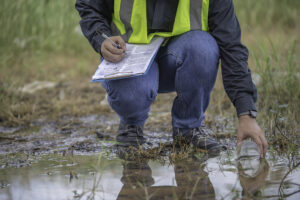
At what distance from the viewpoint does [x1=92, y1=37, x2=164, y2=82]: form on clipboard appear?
74.2 inches

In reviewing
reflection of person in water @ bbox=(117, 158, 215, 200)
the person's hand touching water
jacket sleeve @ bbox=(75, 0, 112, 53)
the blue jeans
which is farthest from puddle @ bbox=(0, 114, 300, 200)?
jacket sleeve @ bbox=(75, 0, 112, 53)

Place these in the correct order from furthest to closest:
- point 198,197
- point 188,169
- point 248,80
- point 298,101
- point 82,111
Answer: point 82,111
point 298,101
point 248,80
point 188,169
point 198,197

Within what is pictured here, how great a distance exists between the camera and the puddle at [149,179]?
5.04ft

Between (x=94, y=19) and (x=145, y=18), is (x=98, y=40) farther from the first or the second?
(x=145, y=18)

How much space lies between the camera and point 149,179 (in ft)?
5.64

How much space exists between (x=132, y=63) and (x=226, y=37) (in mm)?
494

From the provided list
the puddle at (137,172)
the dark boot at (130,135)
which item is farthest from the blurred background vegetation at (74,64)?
the dark boot at (130,135)

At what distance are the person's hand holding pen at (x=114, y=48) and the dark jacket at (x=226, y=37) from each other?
2.7 inches

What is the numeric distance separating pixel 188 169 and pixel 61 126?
1287 millimetres

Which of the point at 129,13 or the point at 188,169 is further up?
the point at 129,13

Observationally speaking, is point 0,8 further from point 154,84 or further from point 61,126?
point 154,84

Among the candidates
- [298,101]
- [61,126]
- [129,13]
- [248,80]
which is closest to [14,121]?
[61,126]

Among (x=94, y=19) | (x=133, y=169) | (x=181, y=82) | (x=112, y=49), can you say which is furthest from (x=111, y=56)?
(x=133, y=169)

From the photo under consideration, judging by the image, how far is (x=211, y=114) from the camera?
2.87 meters
